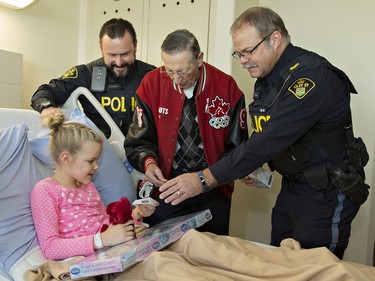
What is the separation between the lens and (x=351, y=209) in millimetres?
1612

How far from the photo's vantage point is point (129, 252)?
3.82 ft

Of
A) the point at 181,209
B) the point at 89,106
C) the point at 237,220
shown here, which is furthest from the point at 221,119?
the point at 237,220

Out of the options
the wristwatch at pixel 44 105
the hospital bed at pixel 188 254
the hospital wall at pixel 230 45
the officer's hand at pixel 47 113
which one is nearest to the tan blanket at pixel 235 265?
the hospital bed at pixel 188 254

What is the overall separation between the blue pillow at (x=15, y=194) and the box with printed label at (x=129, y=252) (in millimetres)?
315

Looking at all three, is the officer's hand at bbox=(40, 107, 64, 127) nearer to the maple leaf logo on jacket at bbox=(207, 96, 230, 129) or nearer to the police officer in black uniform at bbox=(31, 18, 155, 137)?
the police officer in black uniform at bbox=(31, 18, 155, 137)

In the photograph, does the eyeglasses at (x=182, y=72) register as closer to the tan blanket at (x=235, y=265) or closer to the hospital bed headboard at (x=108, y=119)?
the hospital bed headboard at (x=108, y=119)

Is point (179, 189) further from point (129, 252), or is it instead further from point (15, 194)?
point (15, 194)

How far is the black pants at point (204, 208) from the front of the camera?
1.96 m

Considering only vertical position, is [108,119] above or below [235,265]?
above

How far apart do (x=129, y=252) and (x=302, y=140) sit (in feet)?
2.78

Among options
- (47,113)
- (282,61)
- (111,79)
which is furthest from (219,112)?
(47,113)

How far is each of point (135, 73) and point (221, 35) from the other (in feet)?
2.72

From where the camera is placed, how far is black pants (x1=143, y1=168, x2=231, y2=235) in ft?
6.43

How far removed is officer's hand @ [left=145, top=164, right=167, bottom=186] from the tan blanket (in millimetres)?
436
